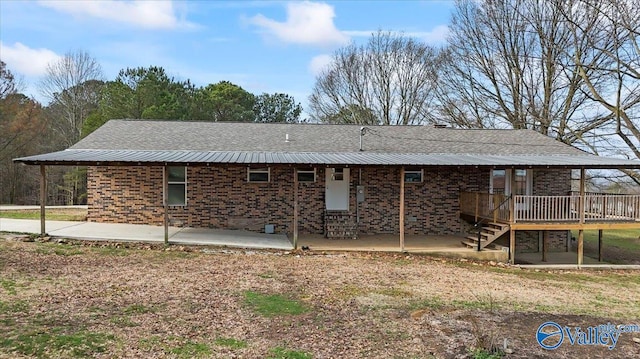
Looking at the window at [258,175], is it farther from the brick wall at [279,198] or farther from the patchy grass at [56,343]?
the patchy grass at [56,343]

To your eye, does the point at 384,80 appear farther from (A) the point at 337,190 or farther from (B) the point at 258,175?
(B) the point at 258,175

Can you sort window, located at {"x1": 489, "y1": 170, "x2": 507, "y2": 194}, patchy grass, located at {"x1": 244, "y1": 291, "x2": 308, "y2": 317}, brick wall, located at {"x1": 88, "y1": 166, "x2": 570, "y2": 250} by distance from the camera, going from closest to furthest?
1. patchy grass, located at {"x1": 244, "y1": 291, "x2": 308, "y2": 317}
2. brick wall, located at {"x1": 88, "y1": 166, "x2": 570, "y2": 250}
3. window, located at {"x1": 489, "y1": 170, "x2": 507, "y2": 194}

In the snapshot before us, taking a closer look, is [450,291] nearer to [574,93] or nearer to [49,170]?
[574,93]

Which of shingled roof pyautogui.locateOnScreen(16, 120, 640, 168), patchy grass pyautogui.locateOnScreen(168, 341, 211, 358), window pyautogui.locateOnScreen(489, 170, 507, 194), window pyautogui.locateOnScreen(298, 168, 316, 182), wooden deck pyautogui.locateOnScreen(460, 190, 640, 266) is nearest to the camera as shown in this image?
patchy grass pyautogui.locateOnScreen(168, 341, 211, 358)

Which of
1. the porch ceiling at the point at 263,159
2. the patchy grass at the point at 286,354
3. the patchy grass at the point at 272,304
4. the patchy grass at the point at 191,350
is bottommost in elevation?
the patchy grass at the point at 272,304

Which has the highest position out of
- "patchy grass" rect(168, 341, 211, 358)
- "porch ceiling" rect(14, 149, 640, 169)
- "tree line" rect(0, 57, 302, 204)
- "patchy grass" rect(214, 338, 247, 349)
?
"tree line" rect(0, 57, 302, 204)

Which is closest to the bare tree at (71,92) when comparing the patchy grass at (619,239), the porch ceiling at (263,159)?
the porch ceiling at (263,159)

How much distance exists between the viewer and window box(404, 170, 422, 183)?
49.0 ft

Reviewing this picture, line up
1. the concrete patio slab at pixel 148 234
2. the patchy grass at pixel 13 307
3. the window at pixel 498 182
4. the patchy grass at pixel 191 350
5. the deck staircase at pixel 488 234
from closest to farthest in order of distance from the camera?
the patchy grass at pixel 191 350 → the patchy grass at pixel 13 307 → the concrete patio slab at pixel 148 234 → the deck staircase at pixel 488 234 → the window at pixel 498 182

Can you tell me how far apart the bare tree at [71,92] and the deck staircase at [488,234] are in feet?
96.6

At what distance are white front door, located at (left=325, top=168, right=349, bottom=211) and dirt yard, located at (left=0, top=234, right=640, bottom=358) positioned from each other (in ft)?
12.9

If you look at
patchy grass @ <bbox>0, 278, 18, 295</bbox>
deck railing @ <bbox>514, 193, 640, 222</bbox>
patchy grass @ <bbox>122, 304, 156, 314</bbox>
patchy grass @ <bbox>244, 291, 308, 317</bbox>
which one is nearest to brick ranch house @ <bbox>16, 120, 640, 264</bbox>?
→ deck railing @ <bbox>514, 193, 640, 222</bbox>

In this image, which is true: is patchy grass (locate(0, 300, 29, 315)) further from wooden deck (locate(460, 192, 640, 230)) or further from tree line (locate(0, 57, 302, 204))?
tree line (locate(0, 57, 302, 204))

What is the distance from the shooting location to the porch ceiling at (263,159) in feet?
35.9
